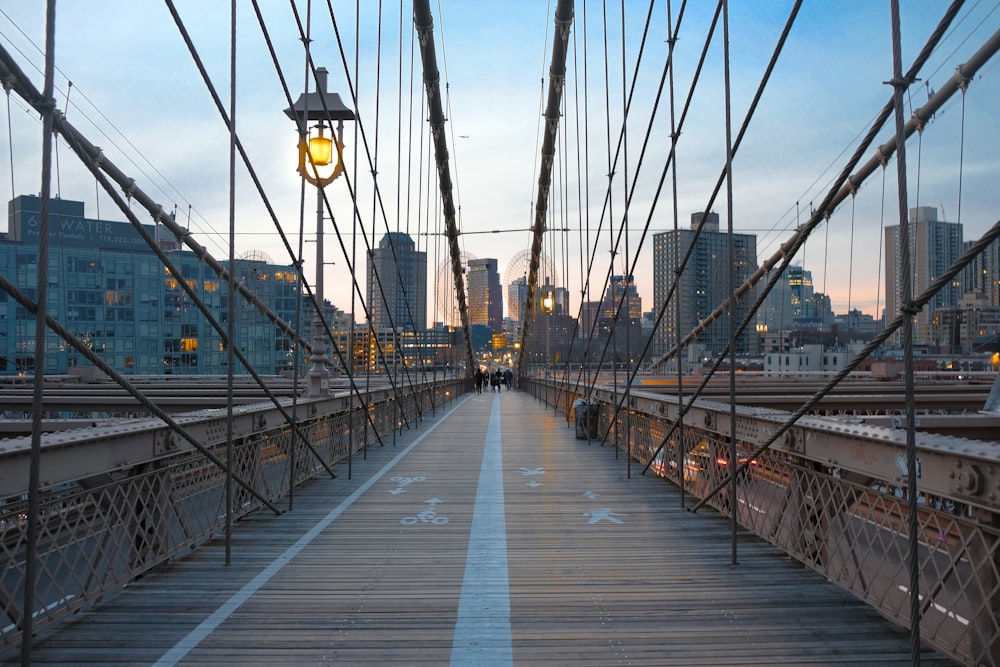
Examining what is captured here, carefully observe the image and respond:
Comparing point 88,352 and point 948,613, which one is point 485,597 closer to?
point 948,613

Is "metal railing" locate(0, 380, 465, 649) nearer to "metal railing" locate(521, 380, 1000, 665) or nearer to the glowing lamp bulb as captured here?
the glowing lamp bulb

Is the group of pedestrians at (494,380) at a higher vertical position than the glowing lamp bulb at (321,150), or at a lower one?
lower

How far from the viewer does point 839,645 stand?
3.87 m

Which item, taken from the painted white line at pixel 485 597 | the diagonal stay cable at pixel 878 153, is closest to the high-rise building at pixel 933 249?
the diagonal stay cable at pixel 878 153

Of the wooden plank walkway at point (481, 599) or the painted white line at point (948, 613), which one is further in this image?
the wooden plank walkway at point (481, 599)

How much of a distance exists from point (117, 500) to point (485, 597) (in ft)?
8.66

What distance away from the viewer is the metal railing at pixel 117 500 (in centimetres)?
392

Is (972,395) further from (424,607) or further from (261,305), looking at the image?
(261,305)

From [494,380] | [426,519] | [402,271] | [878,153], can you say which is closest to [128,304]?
[402,271]

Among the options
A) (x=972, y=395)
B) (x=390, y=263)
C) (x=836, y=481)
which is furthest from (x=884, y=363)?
(x=390, y=263)

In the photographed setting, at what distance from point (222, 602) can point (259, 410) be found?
3.01 meters

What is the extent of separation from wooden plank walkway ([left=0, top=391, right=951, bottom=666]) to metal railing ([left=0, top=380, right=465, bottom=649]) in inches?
7.2

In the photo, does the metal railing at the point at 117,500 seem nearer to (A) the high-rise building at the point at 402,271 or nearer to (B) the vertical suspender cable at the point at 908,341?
(B) the vertical suspender cable at the point at 908,341

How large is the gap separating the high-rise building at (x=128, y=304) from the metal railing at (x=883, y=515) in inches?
1222
